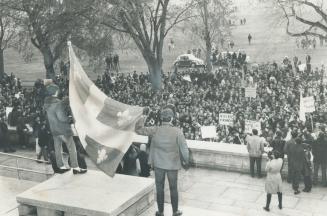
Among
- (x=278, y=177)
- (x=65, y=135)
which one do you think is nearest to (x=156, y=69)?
(x=278, y=177)

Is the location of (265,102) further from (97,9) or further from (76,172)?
(76,172)

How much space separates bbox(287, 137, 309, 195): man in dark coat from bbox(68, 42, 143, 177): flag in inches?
208

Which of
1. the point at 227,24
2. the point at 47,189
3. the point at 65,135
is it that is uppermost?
the point at 227,24

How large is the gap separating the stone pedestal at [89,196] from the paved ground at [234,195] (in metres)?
1.63

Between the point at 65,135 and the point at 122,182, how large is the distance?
134cm

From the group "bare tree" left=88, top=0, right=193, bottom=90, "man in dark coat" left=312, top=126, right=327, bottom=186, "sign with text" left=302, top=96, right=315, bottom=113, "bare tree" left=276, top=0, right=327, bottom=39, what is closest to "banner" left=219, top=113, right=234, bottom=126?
"sign with text" left=302, top=96, right=315, bottom=113

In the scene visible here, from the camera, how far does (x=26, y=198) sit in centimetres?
731

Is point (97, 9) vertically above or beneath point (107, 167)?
above

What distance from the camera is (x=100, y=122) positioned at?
7609 mm

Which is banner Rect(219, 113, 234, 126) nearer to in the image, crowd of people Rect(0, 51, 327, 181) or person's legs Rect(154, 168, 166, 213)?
crowd of people Rect(0, 51, 327, 181)

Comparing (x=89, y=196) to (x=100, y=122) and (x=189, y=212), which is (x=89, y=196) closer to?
(x=100, y=122)

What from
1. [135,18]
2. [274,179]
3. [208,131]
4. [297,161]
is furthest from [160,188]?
[135,18]

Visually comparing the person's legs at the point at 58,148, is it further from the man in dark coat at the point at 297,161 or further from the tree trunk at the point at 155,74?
the tree trunk at the point at 155,74

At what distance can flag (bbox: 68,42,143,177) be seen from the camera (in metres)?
7.38
